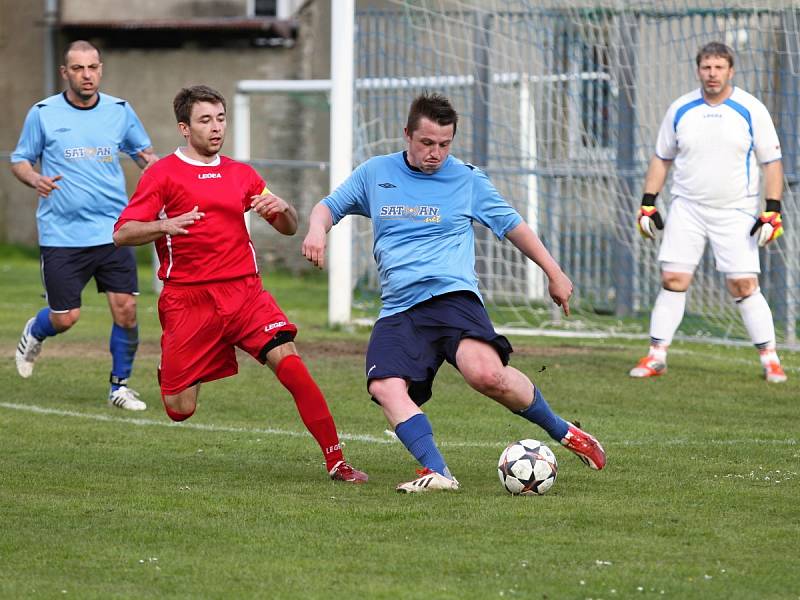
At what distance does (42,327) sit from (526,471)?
482cm

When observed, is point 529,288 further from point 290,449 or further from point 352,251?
point 290,449

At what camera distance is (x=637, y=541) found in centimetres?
592

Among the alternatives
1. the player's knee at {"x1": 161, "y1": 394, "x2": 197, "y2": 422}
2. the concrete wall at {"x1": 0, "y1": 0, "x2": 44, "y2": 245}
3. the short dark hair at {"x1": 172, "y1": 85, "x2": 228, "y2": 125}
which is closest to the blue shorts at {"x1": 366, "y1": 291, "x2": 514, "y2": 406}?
the player's knee at {"x1": 161, "y1": 394, "x2": 197, "y2": 422}

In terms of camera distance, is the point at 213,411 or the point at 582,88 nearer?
the point at 213,411

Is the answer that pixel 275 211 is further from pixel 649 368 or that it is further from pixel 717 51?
pixel 649 368

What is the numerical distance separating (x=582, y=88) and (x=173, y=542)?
1085 centimetres

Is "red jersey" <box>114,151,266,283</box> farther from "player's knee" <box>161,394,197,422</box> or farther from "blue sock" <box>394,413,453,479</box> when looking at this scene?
"blue sock" <box>394,413,453,479</box>

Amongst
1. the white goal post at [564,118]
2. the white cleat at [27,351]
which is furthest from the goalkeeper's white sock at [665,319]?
the white cleat at [27,351]

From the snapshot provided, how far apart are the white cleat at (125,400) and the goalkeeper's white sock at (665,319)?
4044mm

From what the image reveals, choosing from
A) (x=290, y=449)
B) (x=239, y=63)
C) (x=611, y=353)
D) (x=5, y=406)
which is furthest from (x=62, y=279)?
(x=239, y=63)

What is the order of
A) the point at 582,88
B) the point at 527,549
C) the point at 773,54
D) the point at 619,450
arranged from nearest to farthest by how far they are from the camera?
the point at 527,549 < the point at 619,450 < the point at 773,54 < the point at 582,88

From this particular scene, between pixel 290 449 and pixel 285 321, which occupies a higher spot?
pixel 285 321

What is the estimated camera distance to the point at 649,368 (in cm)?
1170

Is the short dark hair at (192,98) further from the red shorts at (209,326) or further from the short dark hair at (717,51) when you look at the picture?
the short dark hair at (717,51)
